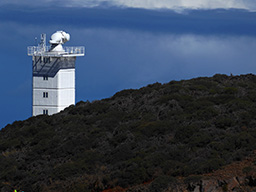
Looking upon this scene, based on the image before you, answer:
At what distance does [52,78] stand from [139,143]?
26.0 m

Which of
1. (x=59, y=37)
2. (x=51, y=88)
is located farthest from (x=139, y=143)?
(x=59, y=37)

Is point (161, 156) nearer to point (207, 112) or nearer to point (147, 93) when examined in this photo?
point (207, 112)

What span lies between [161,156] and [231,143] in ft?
9.64

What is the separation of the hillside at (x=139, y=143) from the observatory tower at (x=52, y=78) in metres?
14.4

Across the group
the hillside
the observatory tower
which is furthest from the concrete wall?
the hillside

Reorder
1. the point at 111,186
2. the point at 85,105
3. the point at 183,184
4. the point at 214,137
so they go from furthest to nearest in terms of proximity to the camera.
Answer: the point at 85,105
the point at 214,137
the point at 111,186
the point at 183,184

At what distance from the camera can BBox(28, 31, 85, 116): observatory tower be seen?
4775 centimetres

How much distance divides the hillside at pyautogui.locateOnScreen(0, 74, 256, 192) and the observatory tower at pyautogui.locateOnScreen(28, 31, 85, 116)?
14.4 meters

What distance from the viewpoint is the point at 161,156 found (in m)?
20.9

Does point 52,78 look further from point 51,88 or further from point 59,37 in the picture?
point 59,37

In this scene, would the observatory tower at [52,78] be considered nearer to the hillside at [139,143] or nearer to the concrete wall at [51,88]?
the concrete wall at [51,88]

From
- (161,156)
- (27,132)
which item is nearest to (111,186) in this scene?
(161,156)

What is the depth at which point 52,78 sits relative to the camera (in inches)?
1886

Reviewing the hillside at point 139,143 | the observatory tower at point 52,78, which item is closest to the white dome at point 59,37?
the observatory tower at point 52,78
